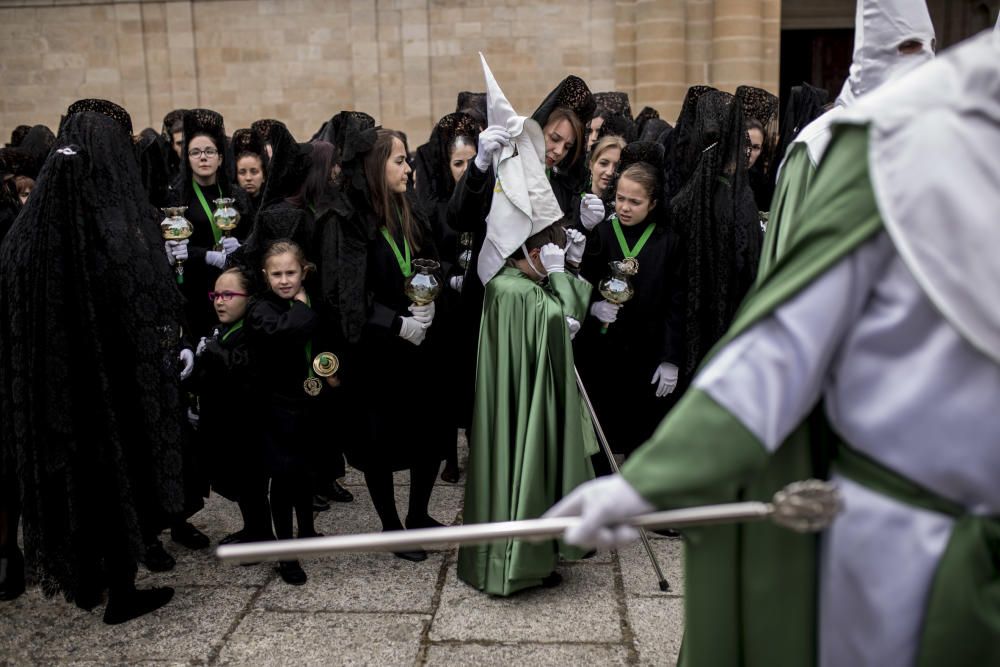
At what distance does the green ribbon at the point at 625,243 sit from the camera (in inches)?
184

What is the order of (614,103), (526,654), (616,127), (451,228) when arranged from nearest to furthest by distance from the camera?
(526,654), (451,228), (616,127), (614,103)

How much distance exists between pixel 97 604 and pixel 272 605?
2.35 ft

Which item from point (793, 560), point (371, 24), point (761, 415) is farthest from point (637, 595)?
point (371, 24)

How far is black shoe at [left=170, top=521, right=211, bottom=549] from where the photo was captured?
462 cm

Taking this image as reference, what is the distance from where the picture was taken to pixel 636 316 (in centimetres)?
476

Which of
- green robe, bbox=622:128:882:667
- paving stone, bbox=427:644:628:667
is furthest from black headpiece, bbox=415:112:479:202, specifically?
green robe, bbox=622:128:882:667

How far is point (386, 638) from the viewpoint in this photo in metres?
3.61

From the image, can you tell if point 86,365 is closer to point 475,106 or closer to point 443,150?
point 443,150

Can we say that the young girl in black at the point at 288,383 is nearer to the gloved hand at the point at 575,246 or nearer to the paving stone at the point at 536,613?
the paving stone at the point at 536,613

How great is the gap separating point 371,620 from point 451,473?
189 cm

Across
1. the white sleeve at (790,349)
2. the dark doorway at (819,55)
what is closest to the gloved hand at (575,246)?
the white sleeve at (790,349)

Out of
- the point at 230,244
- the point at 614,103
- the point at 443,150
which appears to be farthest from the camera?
the point at 614,103

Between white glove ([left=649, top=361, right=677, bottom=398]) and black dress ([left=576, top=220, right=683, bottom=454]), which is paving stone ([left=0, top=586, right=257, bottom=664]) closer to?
black dress ([left=576, top=220, right=683, bottom=454])

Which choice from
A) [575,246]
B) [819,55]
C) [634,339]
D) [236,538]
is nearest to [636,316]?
[634,339]
